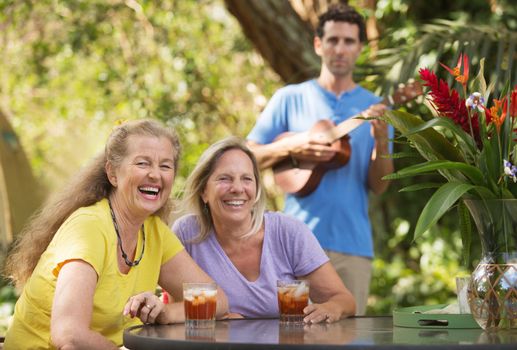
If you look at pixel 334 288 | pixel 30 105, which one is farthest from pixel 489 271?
pixel 30 105

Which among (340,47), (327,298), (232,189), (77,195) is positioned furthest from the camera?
(340,47)

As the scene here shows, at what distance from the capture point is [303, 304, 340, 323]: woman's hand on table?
2.65m

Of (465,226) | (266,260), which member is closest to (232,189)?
(266,260)

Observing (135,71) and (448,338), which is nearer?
(448,338)

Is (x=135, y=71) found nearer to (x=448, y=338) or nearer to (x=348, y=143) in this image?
(x=348, y=143)

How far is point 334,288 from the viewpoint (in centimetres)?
306

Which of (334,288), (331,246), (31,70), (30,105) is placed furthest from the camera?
(30,105)

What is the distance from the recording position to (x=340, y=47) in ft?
13.7

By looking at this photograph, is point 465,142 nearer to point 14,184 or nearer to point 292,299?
point 292,299

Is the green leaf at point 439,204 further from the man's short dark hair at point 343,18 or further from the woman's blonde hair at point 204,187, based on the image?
the man's short dark hair at point 343,18

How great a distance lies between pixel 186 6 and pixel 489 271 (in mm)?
6668

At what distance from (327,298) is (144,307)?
67 cm

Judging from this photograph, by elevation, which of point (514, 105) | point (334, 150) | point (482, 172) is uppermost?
point (334, 150)

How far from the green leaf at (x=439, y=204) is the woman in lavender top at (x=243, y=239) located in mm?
812
